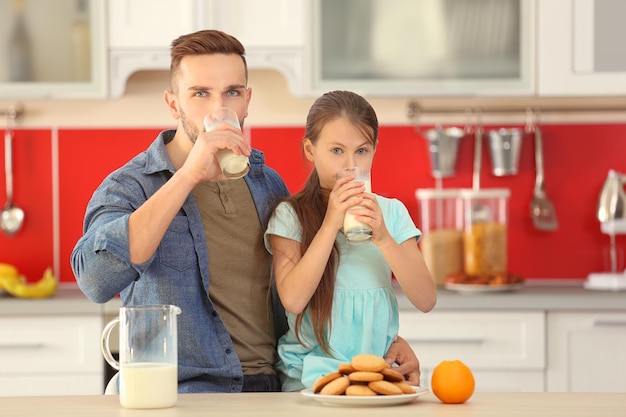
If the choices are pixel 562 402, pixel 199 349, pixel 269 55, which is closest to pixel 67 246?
pixel 269 55

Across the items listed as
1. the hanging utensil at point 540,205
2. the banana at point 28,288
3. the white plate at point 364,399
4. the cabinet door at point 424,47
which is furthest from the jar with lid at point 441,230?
the white plate at point 364,399

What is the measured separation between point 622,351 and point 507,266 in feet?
2.03

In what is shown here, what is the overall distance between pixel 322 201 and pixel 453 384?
1.97 feet

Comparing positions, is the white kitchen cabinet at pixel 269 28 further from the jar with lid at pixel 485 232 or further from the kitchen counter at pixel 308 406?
the kitchen counter at pixel 308 406

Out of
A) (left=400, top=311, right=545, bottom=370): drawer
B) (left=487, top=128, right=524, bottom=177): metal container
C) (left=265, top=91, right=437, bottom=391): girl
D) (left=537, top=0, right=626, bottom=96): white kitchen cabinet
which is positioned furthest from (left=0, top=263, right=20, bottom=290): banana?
(left=537, top=0, right=626, bottom=96): white kitchen cabinet

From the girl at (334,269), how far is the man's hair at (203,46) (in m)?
0.23

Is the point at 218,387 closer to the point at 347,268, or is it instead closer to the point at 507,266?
the point at 347,268

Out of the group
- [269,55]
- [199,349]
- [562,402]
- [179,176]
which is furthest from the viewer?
[269,55]

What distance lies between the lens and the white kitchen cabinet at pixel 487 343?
10.3ft

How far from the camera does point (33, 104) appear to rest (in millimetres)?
3729

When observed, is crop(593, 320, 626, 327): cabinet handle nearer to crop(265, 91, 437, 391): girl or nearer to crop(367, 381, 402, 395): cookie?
crop(265, 91, 437, 391): girl

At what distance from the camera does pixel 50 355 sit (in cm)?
315

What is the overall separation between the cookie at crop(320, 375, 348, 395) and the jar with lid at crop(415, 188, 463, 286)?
1.90 m

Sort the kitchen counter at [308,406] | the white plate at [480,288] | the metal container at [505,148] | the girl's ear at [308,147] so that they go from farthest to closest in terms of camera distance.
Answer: the metal container at [505,148] → the white plate at [480,288] → the girl's ear at [308,147] → the kitchen counter at [308,406]
